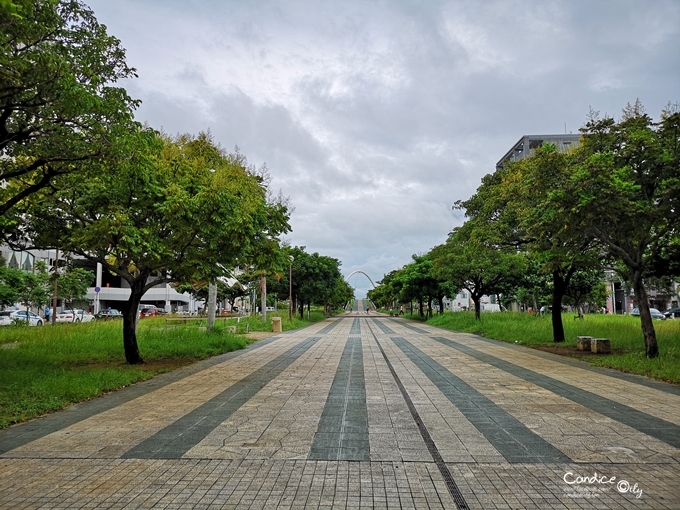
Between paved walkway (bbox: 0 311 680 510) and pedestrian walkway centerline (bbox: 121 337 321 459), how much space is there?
28mm

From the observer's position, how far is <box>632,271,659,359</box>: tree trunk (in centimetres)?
1167

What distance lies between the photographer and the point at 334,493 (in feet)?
12.5

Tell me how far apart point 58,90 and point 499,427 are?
7.24 metres

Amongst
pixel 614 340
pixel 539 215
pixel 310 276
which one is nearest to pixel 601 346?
pixel 614 340

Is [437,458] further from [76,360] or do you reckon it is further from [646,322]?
[76,360]

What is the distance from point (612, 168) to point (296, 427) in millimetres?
9464

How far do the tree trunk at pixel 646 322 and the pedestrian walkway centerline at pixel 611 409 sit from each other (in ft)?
11.0

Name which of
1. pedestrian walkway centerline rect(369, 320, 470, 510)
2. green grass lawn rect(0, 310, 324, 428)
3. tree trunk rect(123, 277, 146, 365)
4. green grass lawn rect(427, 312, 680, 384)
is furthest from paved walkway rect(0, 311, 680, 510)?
tree trunk rect(123, 277, 146, 365)

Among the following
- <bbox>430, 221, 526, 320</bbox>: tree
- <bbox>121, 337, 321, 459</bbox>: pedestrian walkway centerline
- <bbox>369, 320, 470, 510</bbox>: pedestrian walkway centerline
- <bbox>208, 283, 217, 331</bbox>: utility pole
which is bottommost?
<bbox>369, 320, 470, 510</bbox>: pedestrian walkway centerline

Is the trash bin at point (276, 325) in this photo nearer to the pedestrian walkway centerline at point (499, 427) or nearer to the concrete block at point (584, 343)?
the concrete block at point (584, 343)

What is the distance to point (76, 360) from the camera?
39.3 ft

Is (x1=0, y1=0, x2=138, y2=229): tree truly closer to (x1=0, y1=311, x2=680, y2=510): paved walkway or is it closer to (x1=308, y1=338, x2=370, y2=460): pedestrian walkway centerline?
(x1=0, y1=311, x2=680, y2=510): paved walkway

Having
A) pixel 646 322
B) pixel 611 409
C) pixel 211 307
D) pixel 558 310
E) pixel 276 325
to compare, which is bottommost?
pixel 611 409

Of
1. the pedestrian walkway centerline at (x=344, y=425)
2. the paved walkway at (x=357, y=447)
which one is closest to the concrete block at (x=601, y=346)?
the paved walkway at (x=357, y=447)
